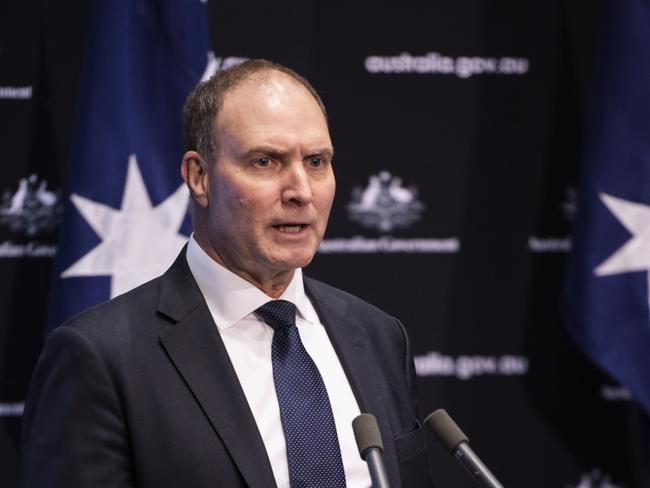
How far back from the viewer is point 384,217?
3656 millimetres

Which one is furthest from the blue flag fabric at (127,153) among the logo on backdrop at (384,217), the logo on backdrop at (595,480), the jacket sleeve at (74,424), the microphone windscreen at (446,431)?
the logo on backdrop at (595,480)

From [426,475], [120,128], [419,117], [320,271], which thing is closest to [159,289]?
[426,475]

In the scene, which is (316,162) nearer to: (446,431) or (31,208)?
(446,431)

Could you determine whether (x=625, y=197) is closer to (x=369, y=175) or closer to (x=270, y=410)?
(x=369, y=175)

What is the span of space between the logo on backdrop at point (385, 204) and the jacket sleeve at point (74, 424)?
2.02 meters

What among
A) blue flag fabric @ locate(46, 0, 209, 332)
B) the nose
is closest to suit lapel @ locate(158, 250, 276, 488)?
the nose

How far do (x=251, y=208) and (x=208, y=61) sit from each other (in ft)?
5.05

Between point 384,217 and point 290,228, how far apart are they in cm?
181

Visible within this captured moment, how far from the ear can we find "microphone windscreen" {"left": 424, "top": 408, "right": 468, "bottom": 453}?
26.0 inches

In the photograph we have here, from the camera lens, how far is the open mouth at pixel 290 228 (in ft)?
6.12

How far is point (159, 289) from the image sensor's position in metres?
1.91

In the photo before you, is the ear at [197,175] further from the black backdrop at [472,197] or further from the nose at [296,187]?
the black backdrop at [472,197]

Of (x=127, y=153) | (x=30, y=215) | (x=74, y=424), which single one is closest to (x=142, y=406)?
(x=74, y=424)

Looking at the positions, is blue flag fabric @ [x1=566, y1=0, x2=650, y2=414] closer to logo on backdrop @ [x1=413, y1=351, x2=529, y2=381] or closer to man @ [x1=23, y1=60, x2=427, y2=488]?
logo on backdrop @ [x1=413, y1=351, x2=529, y2=381]
